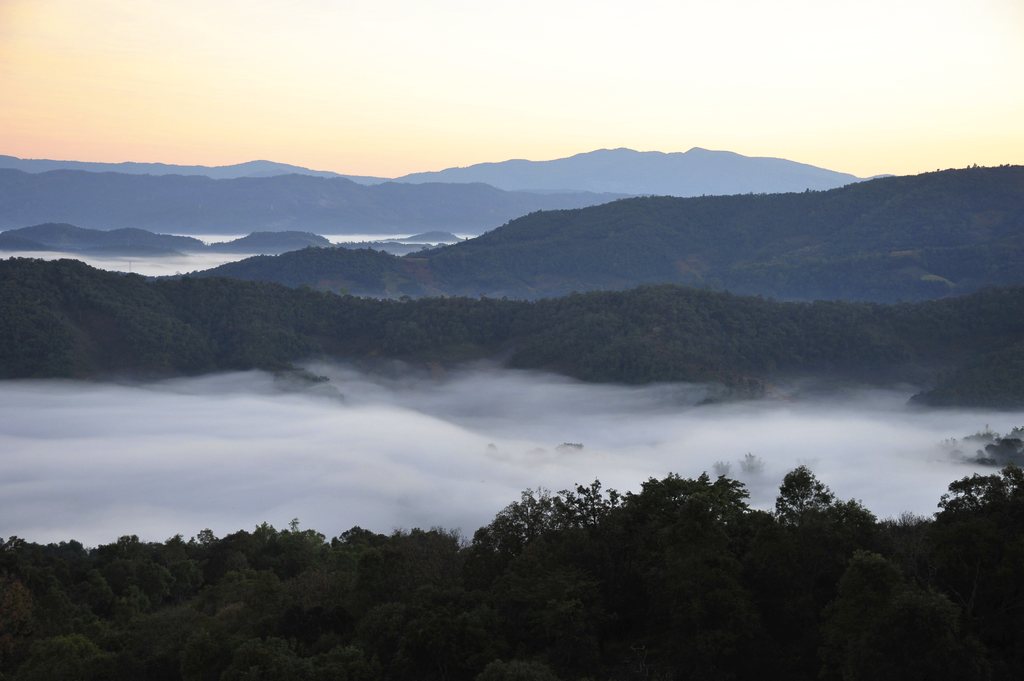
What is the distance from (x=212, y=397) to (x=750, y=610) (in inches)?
5541

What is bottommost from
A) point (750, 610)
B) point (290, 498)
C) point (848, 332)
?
point (290, 498)

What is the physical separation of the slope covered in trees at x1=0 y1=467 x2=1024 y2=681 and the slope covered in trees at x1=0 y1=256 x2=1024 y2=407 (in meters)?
98.0

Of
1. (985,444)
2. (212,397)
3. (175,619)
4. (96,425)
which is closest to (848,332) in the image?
(985,444)

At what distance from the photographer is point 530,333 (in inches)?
6407

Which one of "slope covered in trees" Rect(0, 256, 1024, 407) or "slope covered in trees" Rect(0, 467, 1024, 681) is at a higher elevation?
"slope covered in trees" Rect(0, 256, 1024, 407)

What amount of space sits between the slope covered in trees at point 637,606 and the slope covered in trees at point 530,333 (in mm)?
97962

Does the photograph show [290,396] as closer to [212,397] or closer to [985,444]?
[212,397]

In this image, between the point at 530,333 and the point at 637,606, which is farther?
the point at 530,333

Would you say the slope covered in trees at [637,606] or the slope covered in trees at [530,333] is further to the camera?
the slope covered in trees at [530,333]

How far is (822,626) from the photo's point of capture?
29047 millimetres

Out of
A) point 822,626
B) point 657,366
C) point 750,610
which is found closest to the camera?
point 822,626

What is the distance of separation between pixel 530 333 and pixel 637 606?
127 meters

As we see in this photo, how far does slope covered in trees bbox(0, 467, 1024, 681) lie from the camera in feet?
90.5

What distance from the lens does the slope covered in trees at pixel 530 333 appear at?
142500mm
